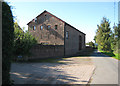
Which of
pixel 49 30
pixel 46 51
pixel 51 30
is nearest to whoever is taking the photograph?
pixel 46 51

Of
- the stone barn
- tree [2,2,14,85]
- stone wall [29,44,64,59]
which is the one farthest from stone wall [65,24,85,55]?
tree [2,2,14,85]

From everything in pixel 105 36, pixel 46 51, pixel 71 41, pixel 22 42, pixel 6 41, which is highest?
pixel 105 36

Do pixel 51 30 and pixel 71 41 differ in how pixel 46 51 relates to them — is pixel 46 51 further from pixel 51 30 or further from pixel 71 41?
pixel 71 41

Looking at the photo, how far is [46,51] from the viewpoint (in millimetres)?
17391

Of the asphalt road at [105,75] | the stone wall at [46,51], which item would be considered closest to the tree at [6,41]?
the asphalt road at [105,75]

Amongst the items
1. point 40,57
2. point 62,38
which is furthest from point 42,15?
point 40,57

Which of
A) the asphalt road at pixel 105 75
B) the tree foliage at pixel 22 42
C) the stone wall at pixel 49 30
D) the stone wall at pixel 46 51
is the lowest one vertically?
the asphalt road at pixel 105 75

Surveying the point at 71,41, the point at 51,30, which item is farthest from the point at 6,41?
the point at 71,41

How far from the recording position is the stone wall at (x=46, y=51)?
15.3m

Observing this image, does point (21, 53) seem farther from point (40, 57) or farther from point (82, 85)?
point (82, 85)

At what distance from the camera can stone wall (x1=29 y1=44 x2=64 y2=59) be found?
15.3 m

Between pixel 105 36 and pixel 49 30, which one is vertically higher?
pixel 49 30

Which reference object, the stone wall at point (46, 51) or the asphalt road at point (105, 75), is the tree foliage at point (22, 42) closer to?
the stone wall at point (46, 51)

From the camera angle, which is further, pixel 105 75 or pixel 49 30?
pixel 49 30
